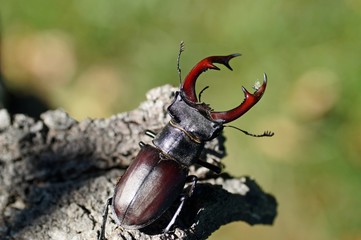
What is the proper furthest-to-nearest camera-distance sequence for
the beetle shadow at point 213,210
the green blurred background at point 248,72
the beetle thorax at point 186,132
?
the green blurred background at point 248,72 → the beetle thorax at point 186,132 → the beetle shadow at point 213,210

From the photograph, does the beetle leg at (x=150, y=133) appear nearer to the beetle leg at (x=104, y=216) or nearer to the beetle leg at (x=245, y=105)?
the beetle leg at (x=245, y=105)

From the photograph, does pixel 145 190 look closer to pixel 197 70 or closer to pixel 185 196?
pixel 185 196

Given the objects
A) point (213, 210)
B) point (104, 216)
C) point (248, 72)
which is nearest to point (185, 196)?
point (213, 210)

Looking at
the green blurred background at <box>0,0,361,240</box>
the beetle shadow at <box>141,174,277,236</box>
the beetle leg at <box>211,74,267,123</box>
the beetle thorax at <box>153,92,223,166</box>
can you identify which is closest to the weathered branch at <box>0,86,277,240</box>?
the beetle shadow at <box>141,174,277,236</box>

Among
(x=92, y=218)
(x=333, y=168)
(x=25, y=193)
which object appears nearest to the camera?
(x=92, y=218)

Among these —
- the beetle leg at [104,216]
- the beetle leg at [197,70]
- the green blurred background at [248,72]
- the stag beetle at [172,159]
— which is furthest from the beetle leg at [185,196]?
the green blurred background at [248,72]

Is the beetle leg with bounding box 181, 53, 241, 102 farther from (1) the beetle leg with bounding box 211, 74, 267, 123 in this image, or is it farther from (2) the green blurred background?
(2) the green blurred background

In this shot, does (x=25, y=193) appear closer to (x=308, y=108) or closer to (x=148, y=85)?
(x=148, y=85)

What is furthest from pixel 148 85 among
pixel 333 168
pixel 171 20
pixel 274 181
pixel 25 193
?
pixel 25 193
